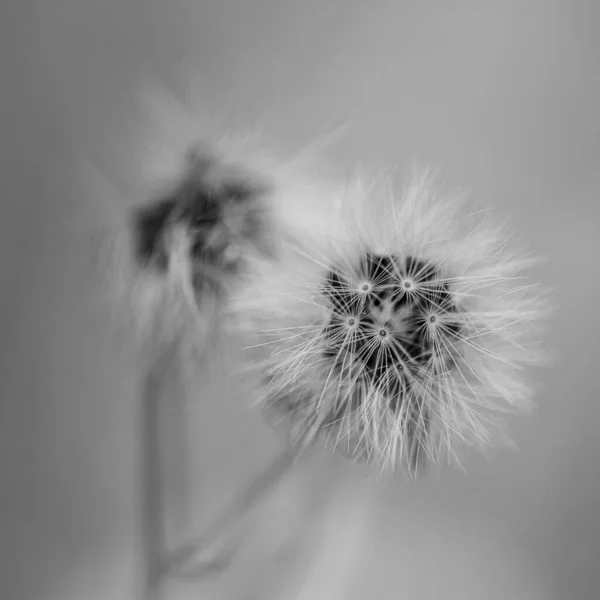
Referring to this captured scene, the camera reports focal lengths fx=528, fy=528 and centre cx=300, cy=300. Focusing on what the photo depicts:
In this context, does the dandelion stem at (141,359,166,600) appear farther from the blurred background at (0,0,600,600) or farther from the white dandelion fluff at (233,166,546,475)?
the white dandelion fluff at (233,166,546,475)

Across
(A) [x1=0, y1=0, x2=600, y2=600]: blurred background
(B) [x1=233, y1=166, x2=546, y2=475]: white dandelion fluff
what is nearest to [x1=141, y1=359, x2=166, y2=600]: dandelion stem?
(A) [x1=0, y1=0, x2=600, y2=600]: blurred background

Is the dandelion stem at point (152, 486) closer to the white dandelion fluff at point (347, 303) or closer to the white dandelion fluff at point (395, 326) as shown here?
the white dandelion fluff at point (347, 303)

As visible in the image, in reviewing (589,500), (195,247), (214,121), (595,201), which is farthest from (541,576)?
(214,121)

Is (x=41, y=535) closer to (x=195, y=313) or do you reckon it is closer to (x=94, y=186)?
(x=195, y=313)

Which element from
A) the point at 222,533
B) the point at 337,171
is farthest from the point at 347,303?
the point at 222,533

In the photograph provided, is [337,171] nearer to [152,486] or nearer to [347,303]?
[347,303]

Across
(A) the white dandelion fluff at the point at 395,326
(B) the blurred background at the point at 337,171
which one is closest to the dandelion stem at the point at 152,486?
(B) the blurred background at the point at 337,171
